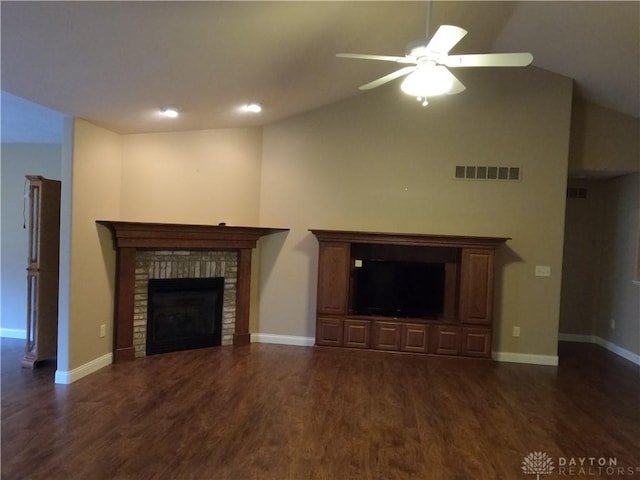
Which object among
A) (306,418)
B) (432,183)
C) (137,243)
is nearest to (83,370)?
(137,243)

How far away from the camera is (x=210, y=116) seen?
4566mm

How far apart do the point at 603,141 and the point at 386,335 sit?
388cm

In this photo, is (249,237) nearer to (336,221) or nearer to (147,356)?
(336,221)

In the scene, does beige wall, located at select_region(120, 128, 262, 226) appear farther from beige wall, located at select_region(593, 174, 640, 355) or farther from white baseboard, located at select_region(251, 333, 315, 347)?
beige wall, located at select_region(593, 174, 640, 355)

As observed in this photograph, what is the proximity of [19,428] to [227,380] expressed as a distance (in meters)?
1.64

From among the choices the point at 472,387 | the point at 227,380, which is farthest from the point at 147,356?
the point at 472,387

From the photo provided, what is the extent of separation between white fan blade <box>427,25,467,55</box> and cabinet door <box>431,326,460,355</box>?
3503 mm

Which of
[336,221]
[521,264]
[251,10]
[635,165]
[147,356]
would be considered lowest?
[147,356]

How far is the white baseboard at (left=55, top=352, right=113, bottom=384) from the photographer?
372 cm

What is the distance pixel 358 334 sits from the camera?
16.8 ft

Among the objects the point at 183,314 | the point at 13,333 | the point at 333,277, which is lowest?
the point at 13,333

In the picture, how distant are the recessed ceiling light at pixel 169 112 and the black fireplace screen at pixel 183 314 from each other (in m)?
1.93

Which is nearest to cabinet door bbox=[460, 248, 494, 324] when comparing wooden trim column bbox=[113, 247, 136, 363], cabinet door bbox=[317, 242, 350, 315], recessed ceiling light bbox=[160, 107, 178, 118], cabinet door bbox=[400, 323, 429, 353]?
cabinet door bbox=[400, 323, 429, 353]

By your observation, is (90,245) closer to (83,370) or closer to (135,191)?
(135,191)
